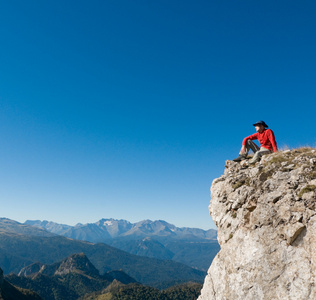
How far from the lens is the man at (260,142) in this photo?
19.1m

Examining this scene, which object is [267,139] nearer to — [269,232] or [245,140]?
[245,140]

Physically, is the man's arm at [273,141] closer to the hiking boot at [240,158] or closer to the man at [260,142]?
the man at [260,142]

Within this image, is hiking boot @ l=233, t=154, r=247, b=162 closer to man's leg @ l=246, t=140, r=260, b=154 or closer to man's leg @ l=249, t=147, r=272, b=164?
man's leg @ l=246, t=140, r=260, b=154

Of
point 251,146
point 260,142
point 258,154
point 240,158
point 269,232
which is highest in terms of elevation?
point 260,142

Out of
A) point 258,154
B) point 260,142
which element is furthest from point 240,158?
point 260,142

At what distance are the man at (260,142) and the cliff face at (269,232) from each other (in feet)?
4.78

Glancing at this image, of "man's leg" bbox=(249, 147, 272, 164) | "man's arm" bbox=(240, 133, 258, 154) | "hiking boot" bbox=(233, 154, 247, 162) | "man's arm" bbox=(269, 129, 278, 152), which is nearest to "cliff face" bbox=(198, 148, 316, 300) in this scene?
"man's leg" bbox=(249, 147, 272, 164)

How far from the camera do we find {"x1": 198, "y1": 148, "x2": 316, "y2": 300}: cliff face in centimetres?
1231

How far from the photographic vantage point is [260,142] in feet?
67.6

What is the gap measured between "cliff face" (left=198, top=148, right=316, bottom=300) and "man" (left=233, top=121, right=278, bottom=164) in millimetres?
1457

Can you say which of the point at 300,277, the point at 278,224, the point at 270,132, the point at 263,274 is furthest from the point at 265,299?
the point at 270,132

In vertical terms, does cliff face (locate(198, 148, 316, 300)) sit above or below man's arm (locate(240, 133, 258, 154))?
below

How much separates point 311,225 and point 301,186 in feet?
7.66

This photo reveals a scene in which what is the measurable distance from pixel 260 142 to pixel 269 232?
904 centimetres
